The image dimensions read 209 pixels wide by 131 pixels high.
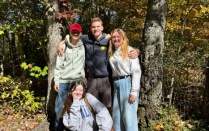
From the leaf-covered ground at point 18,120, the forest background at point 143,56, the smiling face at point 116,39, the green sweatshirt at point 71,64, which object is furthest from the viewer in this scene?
the leaf-covered ground at point 18,120

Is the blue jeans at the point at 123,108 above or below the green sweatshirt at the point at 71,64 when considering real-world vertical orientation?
below

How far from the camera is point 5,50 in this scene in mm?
9875

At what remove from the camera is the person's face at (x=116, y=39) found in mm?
4324

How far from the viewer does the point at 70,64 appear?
475cm

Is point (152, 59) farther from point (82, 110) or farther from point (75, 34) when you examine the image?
point (82, 110)

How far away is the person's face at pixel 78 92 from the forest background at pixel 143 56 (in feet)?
5.74

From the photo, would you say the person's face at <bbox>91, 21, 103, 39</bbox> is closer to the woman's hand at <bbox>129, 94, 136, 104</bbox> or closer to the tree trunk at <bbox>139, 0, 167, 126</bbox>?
the woman's hand at <bbox>129, 94, 136, 104</bbox>

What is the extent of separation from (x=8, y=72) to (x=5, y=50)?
940mm

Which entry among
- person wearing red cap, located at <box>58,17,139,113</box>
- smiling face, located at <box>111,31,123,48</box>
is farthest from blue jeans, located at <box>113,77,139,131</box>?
smiling face, located at <box>111,31,123,48</box>

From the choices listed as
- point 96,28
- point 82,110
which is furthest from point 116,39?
point 82,110

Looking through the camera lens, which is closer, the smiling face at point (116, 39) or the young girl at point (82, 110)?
the young girl at point (82, 110)

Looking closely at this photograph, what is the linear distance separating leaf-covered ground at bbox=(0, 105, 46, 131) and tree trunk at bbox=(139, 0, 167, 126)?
2.56 metres

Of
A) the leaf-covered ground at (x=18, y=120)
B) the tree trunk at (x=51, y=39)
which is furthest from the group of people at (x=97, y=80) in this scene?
the leaf-covered ground at (x=18, y=120)

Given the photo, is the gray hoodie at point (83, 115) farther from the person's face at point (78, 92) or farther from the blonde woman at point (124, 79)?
the blonde woman at point (124, 79)
